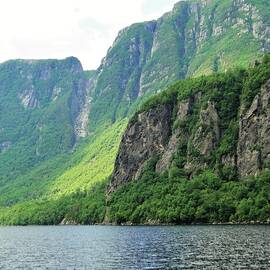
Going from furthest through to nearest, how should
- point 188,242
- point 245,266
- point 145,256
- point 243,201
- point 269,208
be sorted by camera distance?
point 243,201, point 269,208, point 188,242, point 145,256, point 245,266

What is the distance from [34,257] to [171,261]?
32882 mm

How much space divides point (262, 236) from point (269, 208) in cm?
6285

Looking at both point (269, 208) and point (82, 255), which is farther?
point (269, 208)

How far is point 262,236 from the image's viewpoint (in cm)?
11744

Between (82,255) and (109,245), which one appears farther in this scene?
(109,245)

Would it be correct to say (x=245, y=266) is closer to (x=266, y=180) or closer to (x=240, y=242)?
(x=240, y=242)

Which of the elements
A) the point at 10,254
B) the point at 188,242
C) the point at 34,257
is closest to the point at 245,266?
the point at 188,242

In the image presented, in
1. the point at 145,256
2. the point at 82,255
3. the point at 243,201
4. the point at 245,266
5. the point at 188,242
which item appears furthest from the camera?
the point at 243,201

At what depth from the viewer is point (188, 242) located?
116m

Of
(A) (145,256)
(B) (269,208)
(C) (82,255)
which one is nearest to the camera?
(A) (145,256)

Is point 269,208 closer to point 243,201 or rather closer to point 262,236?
point 243,201

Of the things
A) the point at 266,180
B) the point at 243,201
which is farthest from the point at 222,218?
the point at 266,180

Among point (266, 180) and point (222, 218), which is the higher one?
point (266, 180)

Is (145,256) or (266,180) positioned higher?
(266,180)
